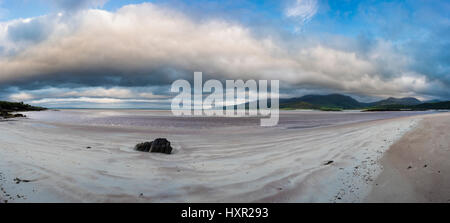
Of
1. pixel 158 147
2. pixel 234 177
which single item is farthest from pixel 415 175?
pixel 158 147

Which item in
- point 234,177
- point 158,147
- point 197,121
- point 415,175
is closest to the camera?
point 415,175

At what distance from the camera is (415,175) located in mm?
5863

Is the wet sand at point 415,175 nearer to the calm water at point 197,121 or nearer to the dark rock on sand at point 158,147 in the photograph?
the dark rock on sand at point 158,147

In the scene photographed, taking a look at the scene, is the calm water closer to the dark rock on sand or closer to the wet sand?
the wet sand

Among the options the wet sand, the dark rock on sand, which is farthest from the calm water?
the dark rock on sand

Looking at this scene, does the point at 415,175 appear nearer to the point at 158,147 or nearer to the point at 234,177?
the point at 234,177

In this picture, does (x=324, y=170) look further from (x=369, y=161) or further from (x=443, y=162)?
(x=443, y=162)

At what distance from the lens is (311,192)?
213 inches

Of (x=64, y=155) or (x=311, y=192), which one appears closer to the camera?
(x=311, y=192)
